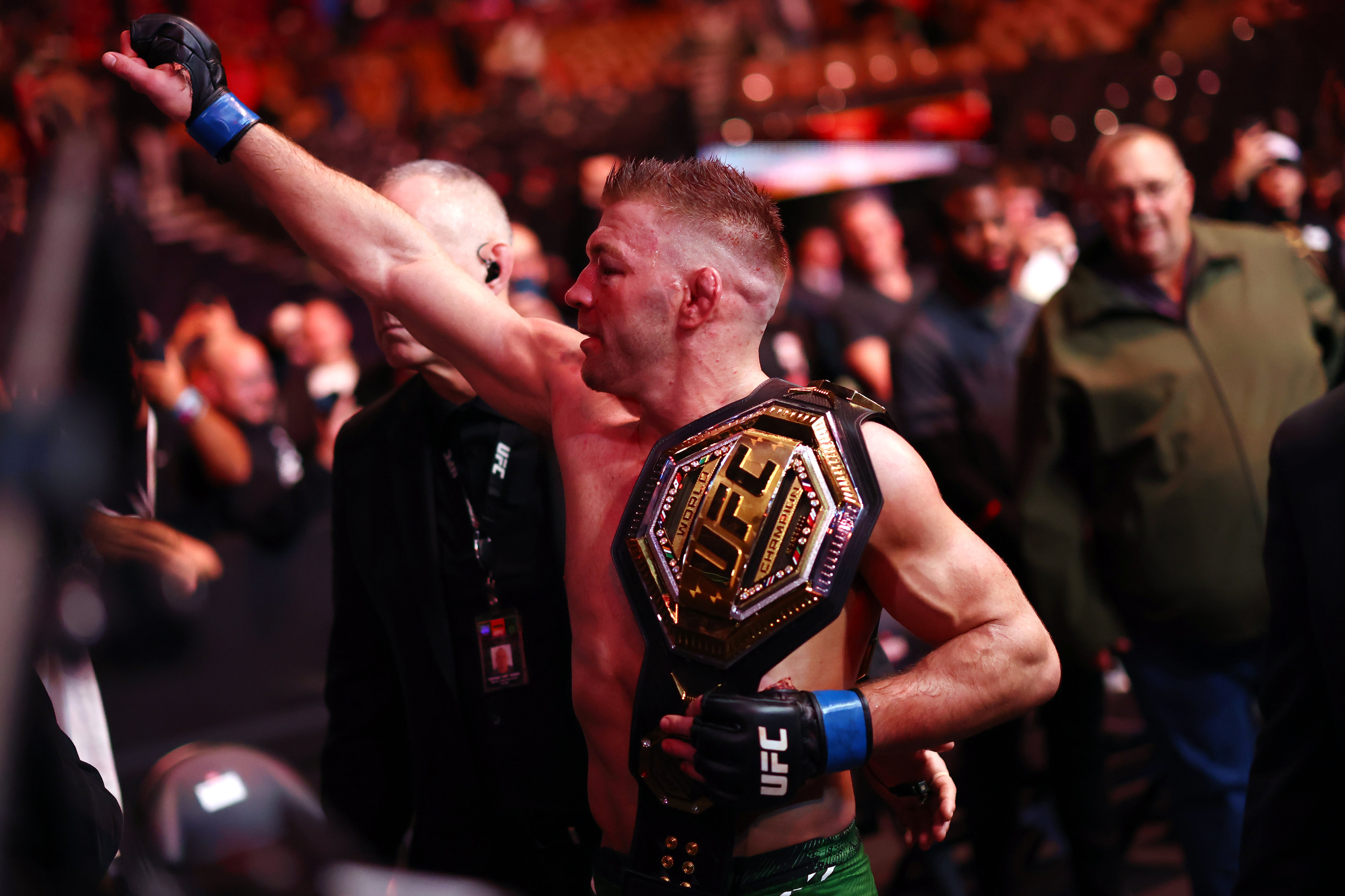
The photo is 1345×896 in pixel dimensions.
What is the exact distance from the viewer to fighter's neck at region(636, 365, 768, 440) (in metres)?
1.76

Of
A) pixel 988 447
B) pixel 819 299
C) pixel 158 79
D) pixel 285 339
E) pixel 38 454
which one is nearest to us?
pixel 38 454

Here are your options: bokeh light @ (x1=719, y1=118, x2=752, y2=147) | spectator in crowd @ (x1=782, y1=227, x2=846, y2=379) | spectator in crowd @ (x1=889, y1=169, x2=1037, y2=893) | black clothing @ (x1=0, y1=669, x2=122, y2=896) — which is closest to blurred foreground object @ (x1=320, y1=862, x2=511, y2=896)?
black clothing @ (x1=0, y1=669, x2=122, y2=896)

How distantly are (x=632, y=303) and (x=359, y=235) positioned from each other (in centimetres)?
54

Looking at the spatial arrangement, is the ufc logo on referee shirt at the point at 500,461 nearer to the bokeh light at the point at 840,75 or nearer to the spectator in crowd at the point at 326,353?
the spectator in crowd at the point at 326,353

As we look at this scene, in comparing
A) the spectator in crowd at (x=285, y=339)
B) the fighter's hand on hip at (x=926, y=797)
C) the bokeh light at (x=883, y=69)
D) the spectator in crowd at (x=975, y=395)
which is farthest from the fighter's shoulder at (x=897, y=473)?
the bokeh light at (x=883, y=69)

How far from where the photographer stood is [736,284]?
1748 mm

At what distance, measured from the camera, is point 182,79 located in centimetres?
189

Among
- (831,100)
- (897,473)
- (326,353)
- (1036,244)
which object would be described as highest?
(831,100)

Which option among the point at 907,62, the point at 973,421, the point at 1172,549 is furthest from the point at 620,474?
the point at 907,62

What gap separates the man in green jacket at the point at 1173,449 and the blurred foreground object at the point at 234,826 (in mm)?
2579

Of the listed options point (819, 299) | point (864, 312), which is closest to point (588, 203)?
point (864, 312)

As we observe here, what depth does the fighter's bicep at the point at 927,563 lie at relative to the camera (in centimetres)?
154

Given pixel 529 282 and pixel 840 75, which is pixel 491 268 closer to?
pixel 529 282

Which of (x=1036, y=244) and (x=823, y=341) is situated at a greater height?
(x=1036, y=244)
